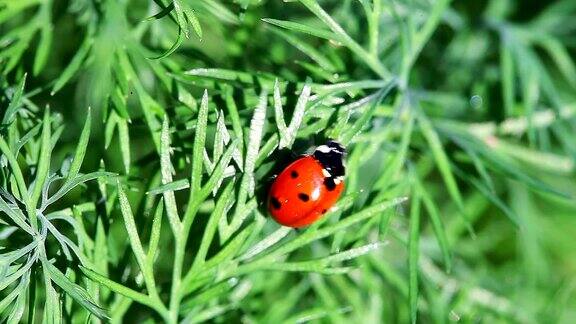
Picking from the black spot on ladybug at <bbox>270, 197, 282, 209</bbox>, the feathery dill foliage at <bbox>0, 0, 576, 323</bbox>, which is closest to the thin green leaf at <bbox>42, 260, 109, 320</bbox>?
the feathery dill foliage at <bbox>0, 0, 576, 323</bbox>

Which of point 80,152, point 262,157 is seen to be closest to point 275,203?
point 262,157

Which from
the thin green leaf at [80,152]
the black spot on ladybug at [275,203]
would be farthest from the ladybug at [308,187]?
the thin green leaf at [80,152]

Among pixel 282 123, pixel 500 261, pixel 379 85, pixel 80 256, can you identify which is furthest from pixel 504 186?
pixel 80 256

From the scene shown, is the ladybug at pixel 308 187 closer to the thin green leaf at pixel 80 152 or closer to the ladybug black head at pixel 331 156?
the ladybug black head at pixel 331 156

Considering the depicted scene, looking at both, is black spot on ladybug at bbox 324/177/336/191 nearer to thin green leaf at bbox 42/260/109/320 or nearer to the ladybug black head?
the ladybug black head

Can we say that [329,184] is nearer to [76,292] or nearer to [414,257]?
[414,257]

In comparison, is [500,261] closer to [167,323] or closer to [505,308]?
[505,308]
